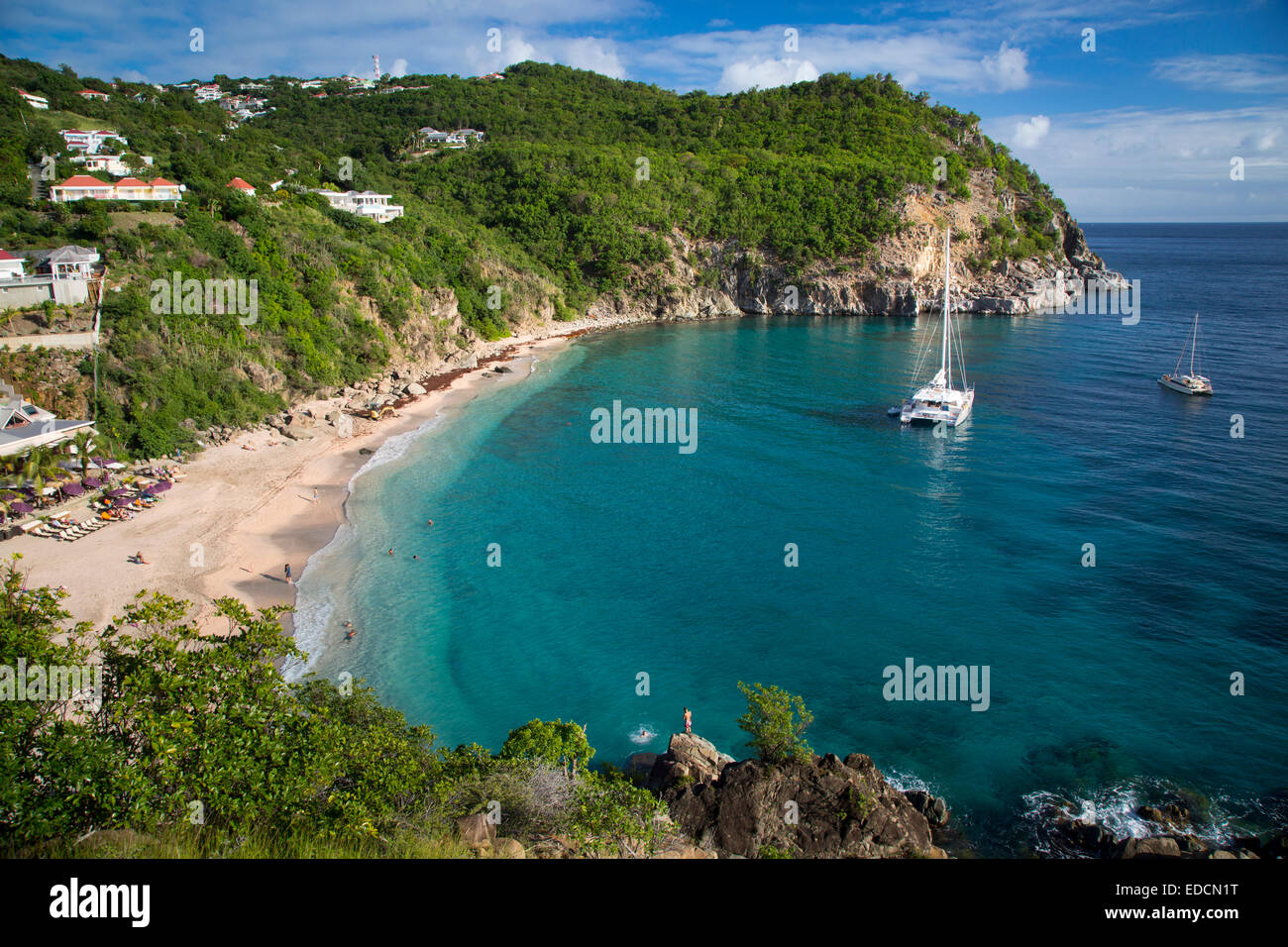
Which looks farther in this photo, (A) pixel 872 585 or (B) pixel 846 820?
(A) pixel 872 585

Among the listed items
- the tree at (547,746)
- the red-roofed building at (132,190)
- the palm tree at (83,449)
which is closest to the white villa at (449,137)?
the red-roofed building at (132,190)

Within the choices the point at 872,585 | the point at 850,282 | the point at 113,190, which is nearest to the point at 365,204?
the point at 113,190

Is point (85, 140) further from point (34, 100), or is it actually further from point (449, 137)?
point (449, 137)

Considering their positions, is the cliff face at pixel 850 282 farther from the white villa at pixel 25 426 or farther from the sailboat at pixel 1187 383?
the white villa at pixel 25 426

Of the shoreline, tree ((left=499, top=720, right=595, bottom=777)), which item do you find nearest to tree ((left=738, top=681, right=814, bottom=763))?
tree ((left=499, top=720, right=595, bottom=777))
